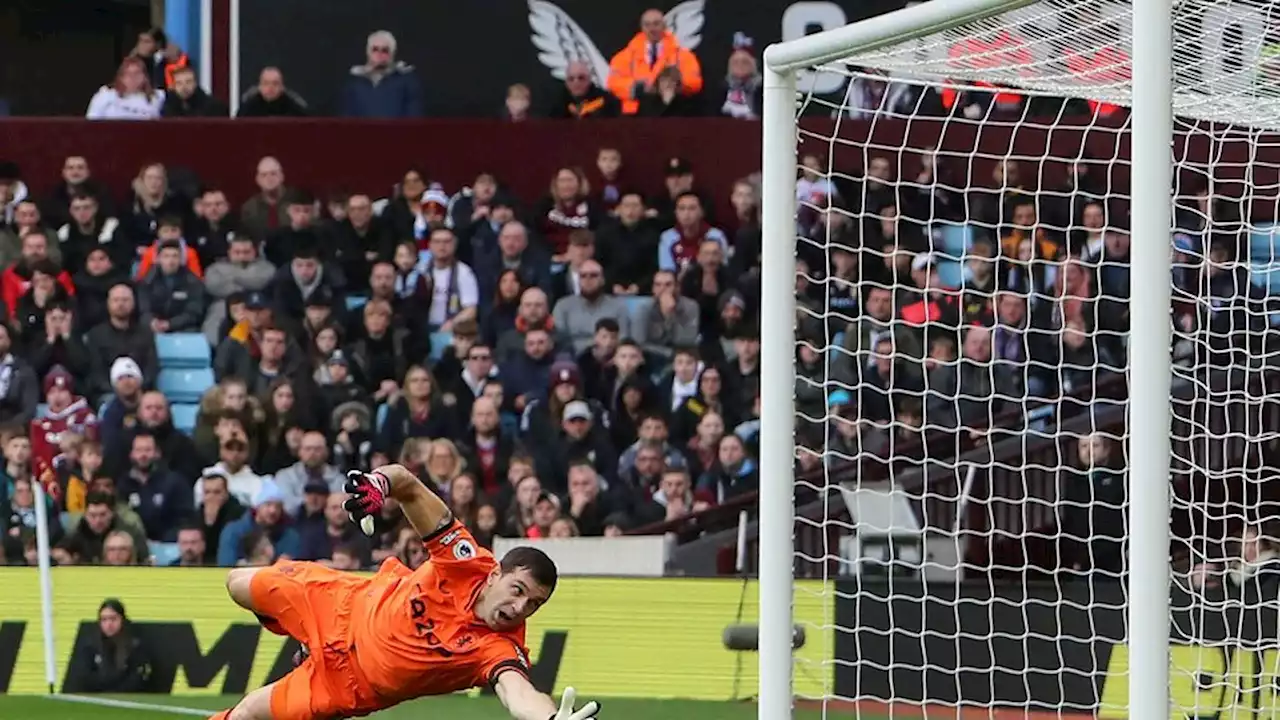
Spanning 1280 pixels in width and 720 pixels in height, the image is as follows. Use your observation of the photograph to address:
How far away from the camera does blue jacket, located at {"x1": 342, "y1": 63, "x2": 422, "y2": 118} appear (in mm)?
15539

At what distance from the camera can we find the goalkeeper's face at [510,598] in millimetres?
7148

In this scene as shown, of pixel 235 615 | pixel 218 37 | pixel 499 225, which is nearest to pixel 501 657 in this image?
pixel 235 615

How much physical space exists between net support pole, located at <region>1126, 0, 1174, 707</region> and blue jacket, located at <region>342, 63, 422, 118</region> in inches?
412

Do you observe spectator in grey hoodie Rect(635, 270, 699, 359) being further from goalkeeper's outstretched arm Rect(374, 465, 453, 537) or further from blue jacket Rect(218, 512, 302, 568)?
goalkeeper's outstretched arm Rect(374, 465, 453, 537)

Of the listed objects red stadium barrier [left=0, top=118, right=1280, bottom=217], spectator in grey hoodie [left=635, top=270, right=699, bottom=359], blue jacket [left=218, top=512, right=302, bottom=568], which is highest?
red stadium barrier [left=0, top=118, right=1280, bottom=217]

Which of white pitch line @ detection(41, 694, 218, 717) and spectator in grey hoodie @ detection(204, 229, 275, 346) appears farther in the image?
spectator in grey hoodie @ detection(204, 229, 275, 346)

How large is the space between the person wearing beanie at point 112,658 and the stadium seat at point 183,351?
9.35 feet

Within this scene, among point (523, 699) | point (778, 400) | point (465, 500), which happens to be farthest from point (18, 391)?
Answer: point (778, 400)

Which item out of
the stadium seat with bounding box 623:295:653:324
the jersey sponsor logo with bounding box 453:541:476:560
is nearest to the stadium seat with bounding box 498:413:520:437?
the stadium seat with bounding box 623:295:653:324

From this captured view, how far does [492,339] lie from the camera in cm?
1368

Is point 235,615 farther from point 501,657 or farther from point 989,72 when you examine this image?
point 989,72

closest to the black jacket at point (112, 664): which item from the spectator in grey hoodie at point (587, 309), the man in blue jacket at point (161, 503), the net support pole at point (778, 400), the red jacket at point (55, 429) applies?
the red jacket at point (55, 429)

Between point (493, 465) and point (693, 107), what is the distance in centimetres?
325

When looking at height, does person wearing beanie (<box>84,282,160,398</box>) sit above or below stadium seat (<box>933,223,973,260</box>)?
below
